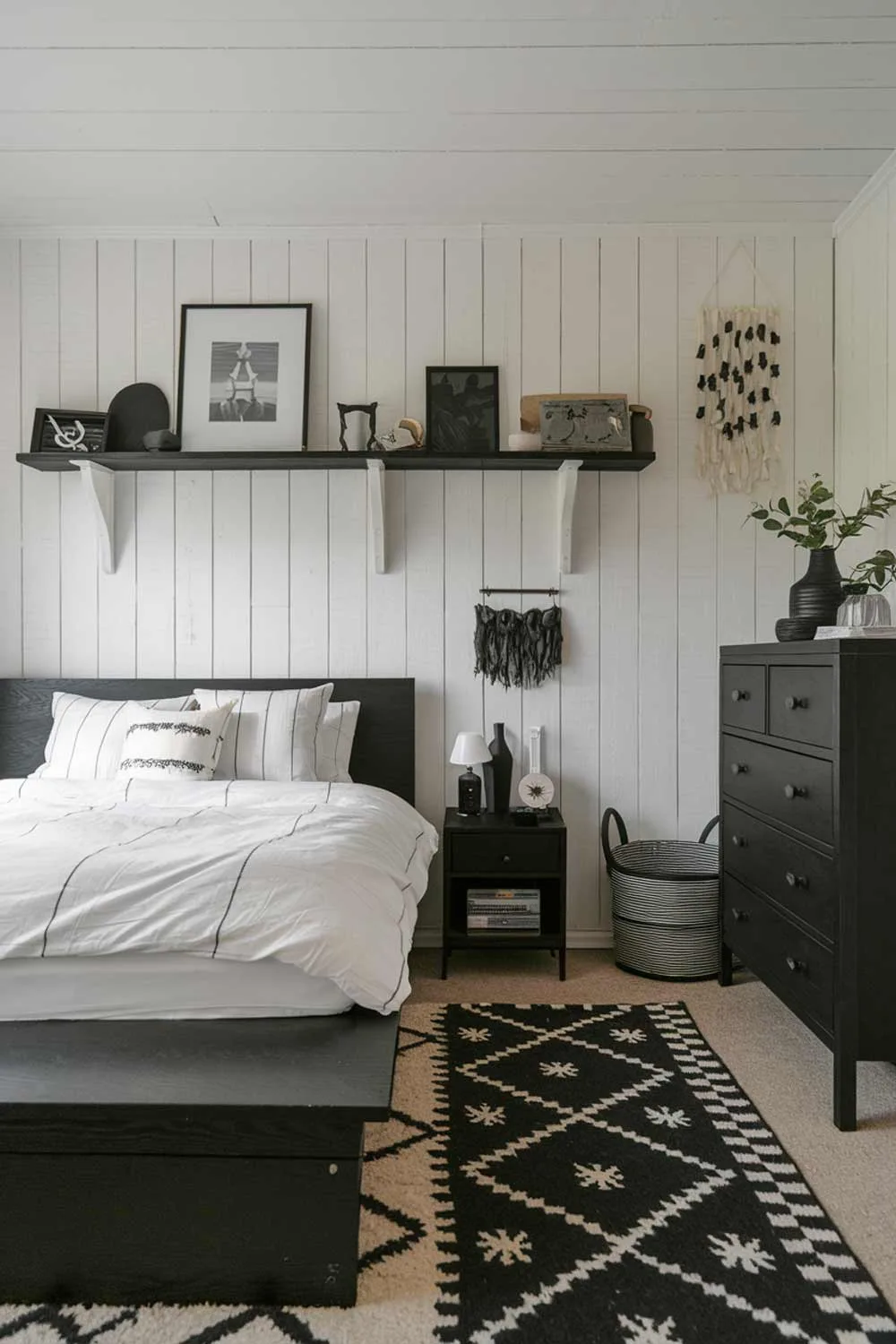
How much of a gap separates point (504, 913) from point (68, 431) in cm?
229

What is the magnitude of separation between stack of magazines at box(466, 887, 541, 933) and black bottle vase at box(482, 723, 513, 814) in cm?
33

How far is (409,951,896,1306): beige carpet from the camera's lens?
5.85 ft

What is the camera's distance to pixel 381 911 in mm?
1935

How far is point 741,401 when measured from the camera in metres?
3.45

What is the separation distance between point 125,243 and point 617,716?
2.53m

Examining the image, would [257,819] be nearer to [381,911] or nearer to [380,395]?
[381,911]

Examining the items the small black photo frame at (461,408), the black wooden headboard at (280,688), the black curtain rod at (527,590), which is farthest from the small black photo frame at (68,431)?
the black curtain rod at (527,590)

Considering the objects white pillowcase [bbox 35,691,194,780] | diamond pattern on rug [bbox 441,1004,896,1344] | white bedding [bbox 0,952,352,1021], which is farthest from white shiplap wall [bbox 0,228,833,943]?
white bedding [bbox 0,952,352,1021]

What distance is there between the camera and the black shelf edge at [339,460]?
3.21 meters

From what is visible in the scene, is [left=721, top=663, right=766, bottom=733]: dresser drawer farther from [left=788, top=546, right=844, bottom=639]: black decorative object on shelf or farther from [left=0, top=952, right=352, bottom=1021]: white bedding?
[left=0, top=952, right=352, bottom=1021]: white bedding

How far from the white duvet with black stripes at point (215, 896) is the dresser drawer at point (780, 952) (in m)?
0.98

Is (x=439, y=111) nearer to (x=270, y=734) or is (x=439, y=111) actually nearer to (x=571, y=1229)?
(x=270, y=734)

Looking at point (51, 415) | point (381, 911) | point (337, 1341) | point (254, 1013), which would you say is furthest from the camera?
point (51, 415)

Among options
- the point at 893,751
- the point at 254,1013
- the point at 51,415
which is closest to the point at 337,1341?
the point at 254,1013
